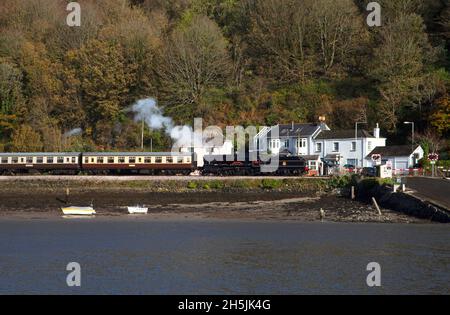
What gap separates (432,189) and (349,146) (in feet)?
86.7

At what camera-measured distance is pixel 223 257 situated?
46594 mm

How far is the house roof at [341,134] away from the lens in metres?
93.1

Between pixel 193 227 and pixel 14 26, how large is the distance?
3108 inches

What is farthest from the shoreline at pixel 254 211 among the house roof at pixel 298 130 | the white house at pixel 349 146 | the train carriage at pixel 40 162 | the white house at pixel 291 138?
the house roof at pixel 298 130

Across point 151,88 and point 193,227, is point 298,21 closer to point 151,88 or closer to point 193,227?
point 151,88

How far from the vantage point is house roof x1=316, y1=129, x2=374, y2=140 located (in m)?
93.1

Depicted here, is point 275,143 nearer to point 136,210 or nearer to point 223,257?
point 136,210

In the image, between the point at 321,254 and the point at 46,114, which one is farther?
the point at 46,114

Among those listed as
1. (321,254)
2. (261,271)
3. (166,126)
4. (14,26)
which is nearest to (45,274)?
(261,271)

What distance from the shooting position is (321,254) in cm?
4738

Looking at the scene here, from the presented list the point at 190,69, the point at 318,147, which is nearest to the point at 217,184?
the point at 318,147

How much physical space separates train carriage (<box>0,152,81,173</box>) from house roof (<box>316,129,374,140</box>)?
27662mm

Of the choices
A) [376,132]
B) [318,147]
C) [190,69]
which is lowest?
[318,147]

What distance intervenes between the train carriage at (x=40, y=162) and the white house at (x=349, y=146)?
27766 millimetres
